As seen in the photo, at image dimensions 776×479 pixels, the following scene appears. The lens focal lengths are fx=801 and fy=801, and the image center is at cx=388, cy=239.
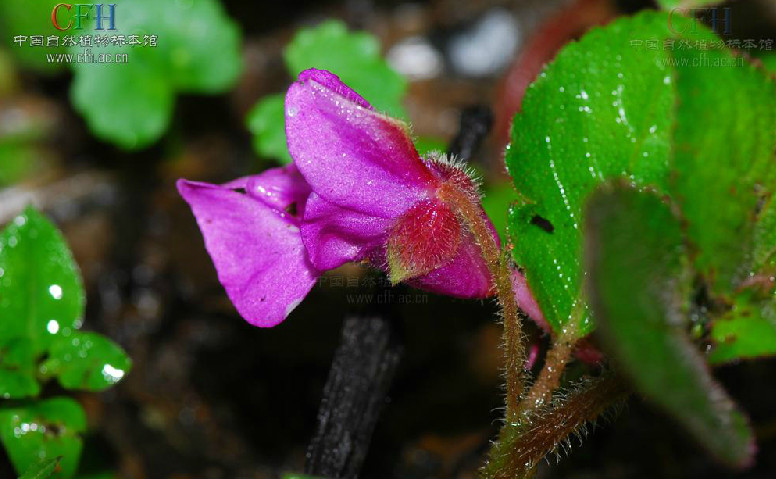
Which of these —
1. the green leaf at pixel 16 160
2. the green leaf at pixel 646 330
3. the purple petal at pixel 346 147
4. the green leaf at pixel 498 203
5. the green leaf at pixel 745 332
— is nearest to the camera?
the green leaf at pixel 646 330

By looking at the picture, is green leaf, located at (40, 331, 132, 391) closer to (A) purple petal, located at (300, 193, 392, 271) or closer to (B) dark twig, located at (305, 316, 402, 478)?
(B) dark twig, located at (305, 316, 402, 478)

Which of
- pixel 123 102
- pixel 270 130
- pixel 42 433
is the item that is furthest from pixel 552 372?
pixel 123 102

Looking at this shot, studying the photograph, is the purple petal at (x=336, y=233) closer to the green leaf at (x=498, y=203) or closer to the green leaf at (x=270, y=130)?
the green leaf at (x=498, y=203)

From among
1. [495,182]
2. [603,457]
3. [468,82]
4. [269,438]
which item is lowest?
[269,438]

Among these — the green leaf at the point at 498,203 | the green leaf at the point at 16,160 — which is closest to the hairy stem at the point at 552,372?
the green leaf at the point at 498,203

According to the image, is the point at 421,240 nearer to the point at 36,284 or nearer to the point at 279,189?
the point at 279,189

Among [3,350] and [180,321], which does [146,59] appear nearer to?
[180,321]

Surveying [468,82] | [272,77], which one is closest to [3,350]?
[272,77]
